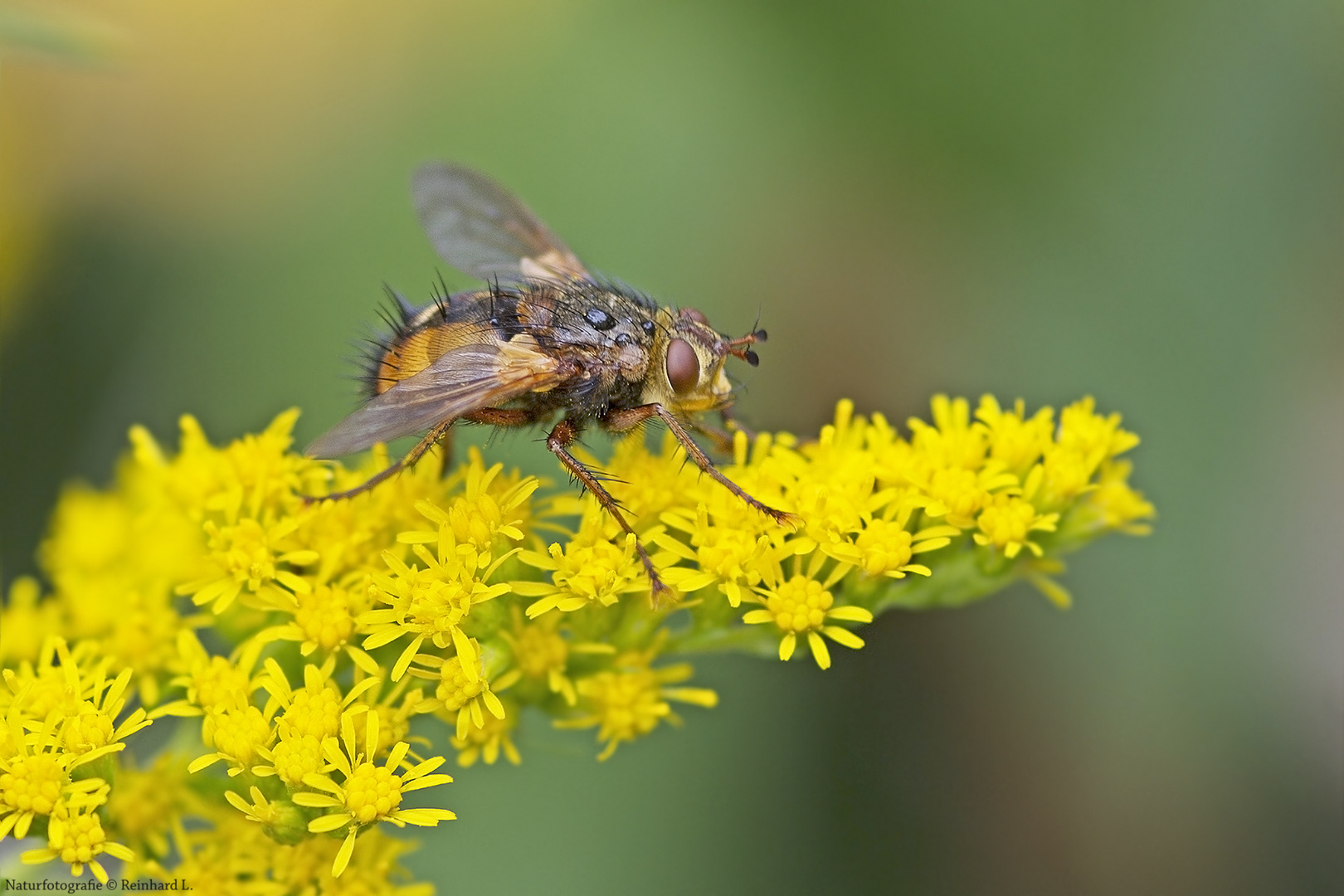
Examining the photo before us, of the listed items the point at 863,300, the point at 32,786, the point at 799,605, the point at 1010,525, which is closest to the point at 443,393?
the point at 799,605

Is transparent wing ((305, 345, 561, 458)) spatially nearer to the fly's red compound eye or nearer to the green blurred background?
the fly's red compound eye

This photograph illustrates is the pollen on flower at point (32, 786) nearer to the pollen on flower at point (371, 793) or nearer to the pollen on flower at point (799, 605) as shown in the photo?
the pollen on flower at point (371, 793)

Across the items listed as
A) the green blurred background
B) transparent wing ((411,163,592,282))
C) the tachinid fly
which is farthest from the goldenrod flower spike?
the green blurred background

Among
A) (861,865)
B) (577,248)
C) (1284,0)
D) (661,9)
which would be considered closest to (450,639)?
(861,865)

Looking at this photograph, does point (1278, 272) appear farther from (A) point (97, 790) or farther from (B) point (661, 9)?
(A) point (97, 790)

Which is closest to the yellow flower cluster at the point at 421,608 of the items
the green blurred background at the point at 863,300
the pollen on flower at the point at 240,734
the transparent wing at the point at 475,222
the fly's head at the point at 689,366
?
the pollen on flower at the point at 240,734

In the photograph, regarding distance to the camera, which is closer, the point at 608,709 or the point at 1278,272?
Result: the point at 608,709

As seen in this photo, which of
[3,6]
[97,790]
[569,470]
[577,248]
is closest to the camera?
[97,790]
